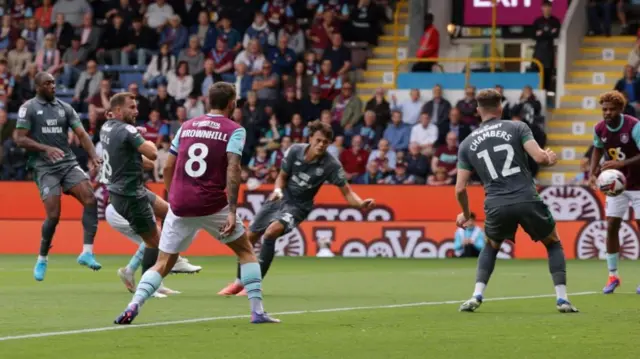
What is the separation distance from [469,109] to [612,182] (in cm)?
1343

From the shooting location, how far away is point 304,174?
1656cm

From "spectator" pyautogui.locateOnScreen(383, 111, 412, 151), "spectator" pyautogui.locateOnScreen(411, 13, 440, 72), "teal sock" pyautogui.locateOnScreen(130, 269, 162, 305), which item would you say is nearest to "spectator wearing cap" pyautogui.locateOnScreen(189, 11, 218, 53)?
"spectator" pyautogui.locateOnScreen(411, 13, 440, 72)

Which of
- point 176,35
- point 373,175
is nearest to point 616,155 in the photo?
point 373,175

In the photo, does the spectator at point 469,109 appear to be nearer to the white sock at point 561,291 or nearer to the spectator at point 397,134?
the spectator at point 397,134

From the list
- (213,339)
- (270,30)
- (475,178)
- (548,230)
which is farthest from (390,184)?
(213,339)

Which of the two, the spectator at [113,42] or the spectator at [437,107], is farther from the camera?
the spectator at [113,42]

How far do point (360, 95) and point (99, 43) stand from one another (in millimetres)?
6638

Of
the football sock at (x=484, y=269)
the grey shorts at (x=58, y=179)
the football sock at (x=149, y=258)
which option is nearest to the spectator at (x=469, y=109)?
the grey shorts at (x=58, y=179)

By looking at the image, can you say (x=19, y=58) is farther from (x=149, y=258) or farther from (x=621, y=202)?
(x=621, y=202)

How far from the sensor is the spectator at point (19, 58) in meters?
34.2

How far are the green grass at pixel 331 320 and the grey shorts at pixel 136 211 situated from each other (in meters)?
0.80

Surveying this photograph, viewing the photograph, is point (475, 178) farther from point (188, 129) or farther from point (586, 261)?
point (188, 129)

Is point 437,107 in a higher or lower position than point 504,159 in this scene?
lower

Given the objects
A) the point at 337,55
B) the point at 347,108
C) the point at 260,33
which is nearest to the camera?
the point at 347,108
